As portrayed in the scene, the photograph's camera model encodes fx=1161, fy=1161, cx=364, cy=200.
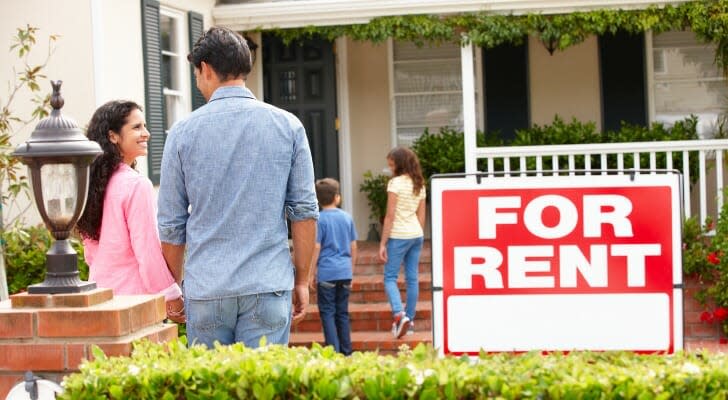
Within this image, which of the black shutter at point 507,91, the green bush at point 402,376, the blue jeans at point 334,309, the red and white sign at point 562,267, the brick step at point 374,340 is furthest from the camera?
the black shutter at point 507,91

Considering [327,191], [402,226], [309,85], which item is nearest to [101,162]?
[327,191]

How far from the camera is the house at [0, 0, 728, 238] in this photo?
11.3 meters

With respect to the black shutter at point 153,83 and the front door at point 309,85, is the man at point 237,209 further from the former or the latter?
the front door at point 309,85

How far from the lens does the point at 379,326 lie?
33.9 feet

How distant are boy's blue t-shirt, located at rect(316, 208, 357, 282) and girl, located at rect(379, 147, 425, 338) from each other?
0.87 m

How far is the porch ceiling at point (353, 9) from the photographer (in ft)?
36.0

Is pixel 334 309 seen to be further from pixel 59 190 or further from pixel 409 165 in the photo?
pixel 59 190

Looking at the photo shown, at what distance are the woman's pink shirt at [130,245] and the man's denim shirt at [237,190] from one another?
35 cm

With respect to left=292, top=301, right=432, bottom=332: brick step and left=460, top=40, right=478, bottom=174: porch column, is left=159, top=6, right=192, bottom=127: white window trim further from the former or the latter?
left=460, top=40, right=478, bottom=174: porch column

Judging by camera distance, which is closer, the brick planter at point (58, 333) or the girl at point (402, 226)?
the brick planter at point (58, 333)

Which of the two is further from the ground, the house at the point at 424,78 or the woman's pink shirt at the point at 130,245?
the house at the point at 424,78

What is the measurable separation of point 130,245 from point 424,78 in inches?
345

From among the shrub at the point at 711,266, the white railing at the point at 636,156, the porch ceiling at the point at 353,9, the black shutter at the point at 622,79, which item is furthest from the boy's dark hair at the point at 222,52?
the black shutter at the point at 622,79

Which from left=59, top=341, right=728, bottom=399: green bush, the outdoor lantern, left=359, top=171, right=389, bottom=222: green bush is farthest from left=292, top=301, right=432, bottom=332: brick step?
left=59, top=341, right=728, bottom=399: green bush
